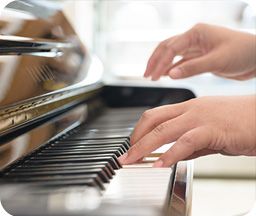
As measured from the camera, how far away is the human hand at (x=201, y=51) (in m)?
1.13

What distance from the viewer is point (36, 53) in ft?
2.72

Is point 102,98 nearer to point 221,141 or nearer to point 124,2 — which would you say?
point 221,141

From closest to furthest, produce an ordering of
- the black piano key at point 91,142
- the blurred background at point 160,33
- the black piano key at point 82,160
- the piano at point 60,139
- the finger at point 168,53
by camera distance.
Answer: the piano at point 60,139, the black piano key at point 82,160, the black piano key at point 91,142, the finger at point 168,53, the blurred background at point 160,33

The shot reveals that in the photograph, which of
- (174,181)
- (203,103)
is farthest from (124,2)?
(174,181)

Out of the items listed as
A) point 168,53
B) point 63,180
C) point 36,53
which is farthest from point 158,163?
point 168,53

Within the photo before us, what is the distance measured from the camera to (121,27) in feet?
6.69

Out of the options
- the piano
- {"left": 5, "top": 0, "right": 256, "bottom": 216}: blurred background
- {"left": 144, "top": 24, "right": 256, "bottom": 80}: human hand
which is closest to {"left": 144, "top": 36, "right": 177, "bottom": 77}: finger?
{"left": 144, "top": 24, "right": 256, "bottom": 80}: human hand

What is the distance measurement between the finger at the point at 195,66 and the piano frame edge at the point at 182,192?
1.83ft

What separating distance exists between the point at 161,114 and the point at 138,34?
1.42m

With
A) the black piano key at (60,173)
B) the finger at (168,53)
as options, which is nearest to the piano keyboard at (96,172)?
the black piano key at (60,173)

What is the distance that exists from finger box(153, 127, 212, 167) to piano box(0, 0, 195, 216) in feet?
0.04

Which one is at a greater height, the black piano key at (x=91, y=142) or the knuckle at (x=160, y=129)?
the knuckle at (x=160, y=129)

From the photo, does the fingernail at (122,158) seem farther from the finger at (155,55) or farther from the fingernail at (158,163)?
the finger at (155,55)

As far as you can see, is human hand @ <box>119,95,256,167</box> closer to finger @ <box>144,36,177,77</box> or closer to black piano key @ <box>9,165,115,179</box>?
black piano key @ <box>9,165,115,179</box>
